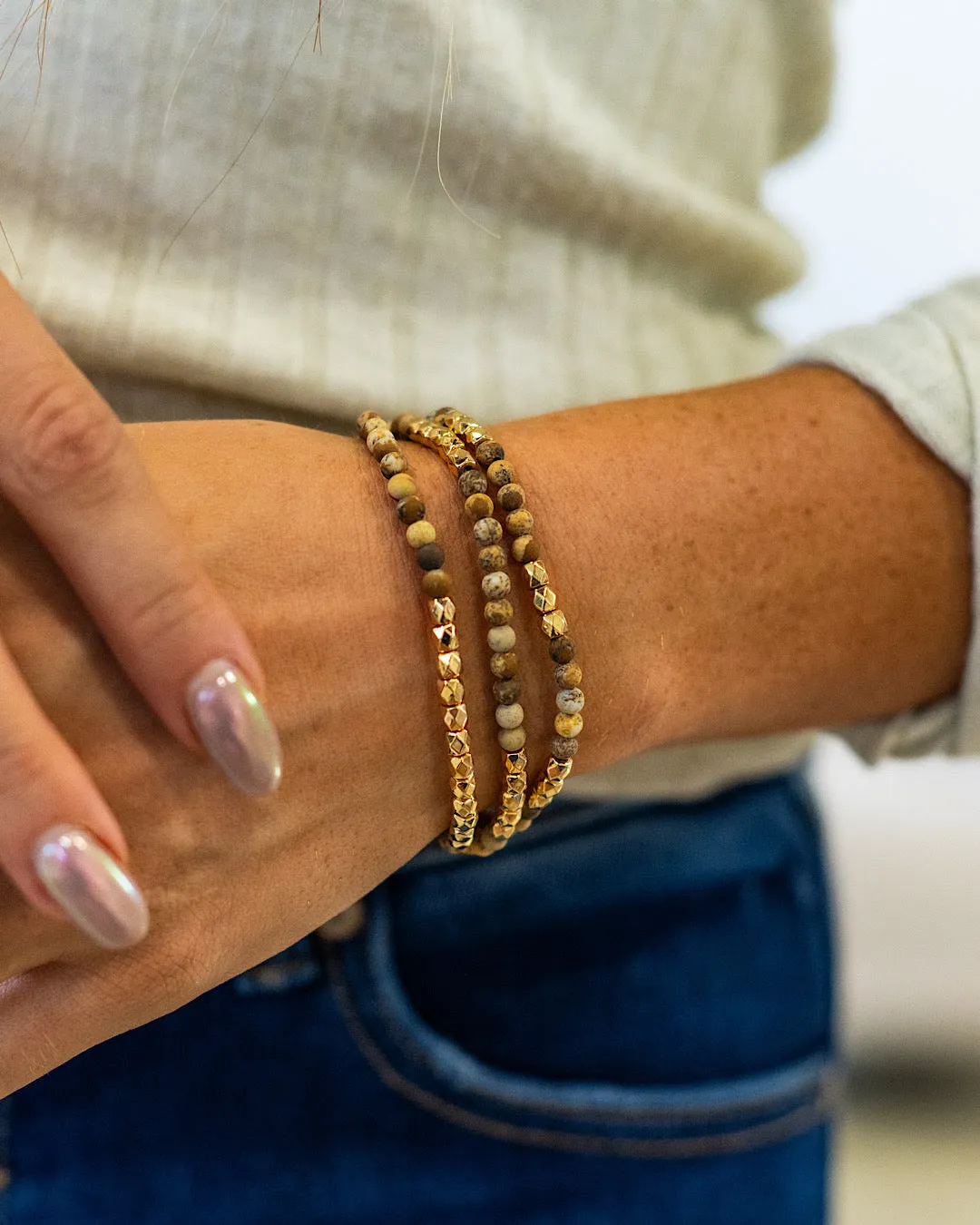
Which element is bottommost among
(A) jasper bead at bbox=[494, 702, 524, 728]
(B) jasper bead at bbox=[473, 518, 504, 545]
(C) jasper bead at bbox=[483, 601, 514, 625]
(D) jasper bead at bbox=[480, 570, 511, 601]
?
(A) jasper bead at bbox=[494, 702, 524, 728]

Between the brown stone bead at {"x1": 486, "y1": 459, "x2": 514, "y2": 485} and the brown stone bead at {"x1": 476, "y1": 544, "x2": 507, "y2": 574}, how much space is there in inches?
1.3

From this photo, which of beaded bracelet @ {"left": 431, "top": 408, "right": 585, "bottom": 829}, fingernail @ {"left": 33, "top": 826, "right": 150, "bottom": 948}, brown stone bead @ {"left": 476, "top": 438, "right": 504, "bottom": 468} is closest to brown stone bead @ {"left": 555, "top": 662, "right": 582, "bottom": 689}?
beaded bracelet @ {"left": 431, "top": 408, "right": 585, "bottom": 829}

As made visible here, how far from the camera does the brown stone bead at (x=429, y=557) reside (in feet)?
1.50

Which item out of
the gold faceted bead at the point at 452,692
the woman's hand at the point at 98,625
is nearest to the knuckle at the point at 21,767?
the woman's hand at the point at 98,625

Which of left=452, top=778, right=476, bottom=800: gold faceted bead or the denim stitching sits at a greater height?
left=452, top=778, right=476, bottom=800: gold faceted bead

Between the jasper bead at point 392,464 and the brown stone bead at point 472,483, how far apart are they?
0.03 m

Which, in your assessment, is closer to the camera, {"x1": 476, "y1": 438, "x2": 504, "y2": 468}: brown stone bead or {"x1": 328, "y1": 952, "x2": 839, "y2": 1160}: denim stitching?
{"x1": 476, "y1": 438, "x2": 504, "y2": 468}: brown stone bead

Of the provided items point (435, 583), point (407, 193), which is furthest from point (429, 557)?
point (407, 193)

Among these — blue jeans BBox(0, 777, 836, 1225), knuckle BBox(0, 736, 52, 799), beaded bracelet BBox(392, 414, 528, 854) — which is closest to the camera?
knuckle BBox(0, 736, 52, 799)

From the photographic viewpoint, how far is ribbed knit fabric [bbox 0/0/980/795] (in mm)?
518

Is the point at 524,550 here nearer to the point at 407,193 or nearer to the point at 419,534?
the point at 419,534

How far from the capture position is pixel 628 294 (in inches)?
26.9

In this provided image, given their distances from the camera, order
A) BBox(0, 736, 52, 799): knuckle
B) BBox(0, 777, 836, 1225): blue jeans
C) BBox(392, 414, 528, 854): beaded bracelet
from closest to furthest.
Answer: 1. BBox(0, 736, 52, 799): knuckle
2. BBox(392, 414, 528, 854): beaded bracelet
3. BBox(0, 777, 836, 1225): blue jeans

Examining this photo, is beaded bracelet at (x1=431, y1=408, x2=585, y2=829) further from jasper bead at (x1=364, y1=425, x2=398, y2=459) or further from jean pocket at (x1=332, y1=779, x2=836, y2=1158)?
jean pocket at (x1=332, y1=779, x2=836, y2=1158)
